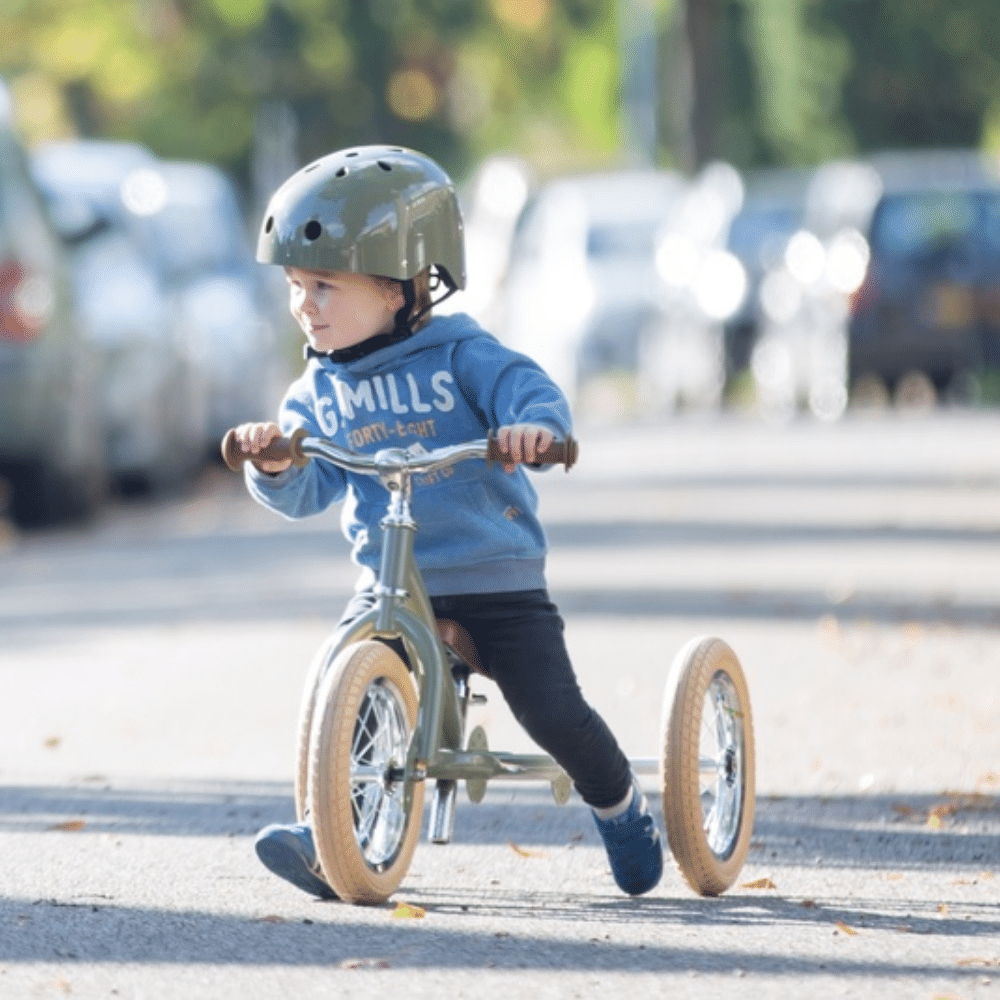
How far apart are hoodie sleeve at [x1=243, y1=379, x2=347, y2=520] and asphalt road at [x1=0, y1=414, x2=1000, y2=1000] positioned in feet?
2.54

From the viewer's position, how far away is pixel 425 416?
249 inches

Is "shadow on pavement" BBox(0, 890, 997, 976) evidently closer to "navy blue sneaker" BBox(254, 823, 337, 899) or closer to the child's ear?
"navy blue sneaker" BBox(254, 823, 337, 899)

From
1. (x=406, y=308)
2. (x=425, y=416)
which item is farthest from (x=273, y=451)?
(x=406, y=308)

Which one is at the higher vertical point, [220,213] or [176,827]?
[220,213]

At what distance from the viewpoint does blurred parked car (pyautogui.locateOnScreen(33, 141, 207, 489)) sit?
55.8ft

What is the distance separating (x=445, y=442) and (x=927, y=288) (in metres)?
18.0

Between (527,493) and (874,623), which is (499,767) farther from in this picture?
(874,623)

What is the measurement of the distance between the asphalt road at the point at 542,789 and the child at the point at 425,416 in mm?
374

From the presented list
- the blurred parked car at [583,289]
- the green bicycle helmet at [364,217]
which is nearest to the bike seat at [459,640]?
the green bicycle helmet at [364,217]

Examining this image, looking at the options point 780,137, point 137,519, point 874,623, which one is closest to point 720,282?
point 137,519

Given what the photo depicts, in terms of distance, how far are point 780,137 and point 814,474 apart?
3690 cm

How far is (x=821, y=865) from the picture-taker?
22.7 ft

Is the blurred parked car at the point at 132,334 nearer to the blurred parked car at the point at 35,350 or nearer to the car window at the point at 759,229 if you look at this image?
the blurred parked car at the point at 35,350

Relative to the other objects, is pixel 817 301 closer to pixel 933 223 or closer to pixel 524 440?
pixel 933 223
